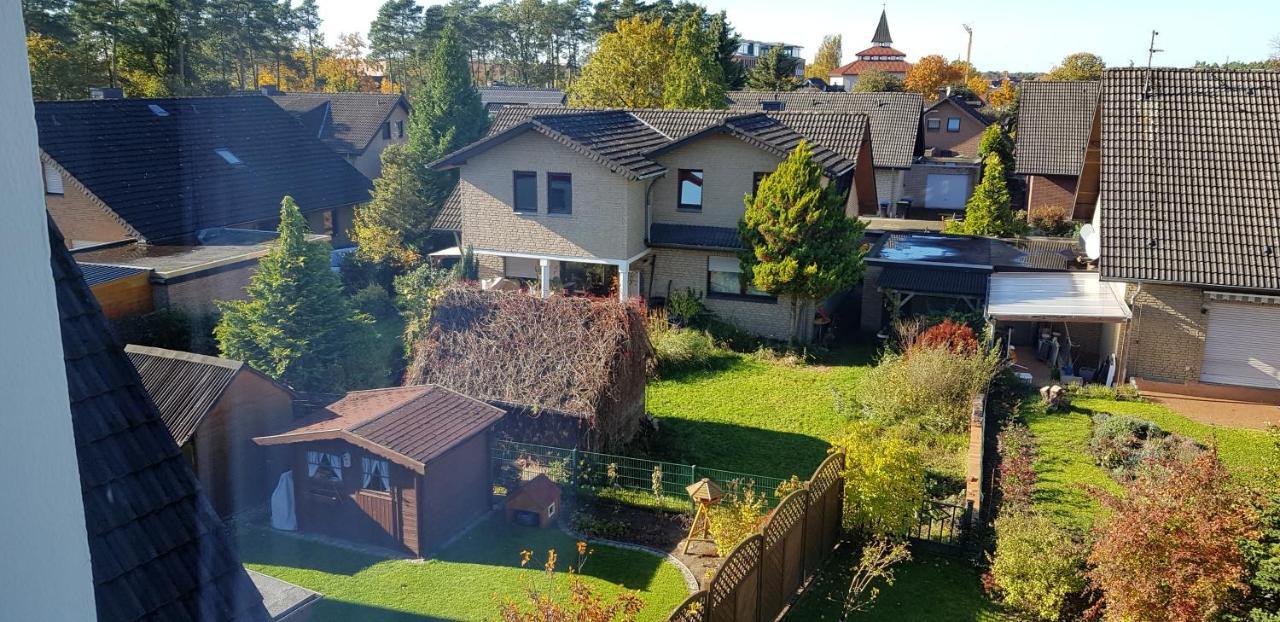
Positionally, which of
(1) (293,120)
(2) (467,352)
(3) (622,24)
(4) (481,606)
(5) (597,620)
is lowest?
(4) (481,606)

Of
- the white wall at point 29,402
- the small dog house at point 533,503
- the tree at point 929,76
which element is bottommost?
the small dog house at point 533,503

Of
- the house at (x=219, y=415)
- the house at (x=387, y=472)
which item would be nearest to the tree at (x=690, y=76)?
the house at (x=387, y=472)

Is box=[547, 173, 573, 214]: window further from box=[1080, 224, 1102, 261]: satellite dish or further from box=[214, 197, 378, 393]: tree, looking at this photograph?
box=[1080, 224, 1102, 261]: satellite dish

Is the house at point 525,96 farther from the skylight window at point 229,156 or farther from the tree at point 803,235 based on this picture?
the tree at point 803,235

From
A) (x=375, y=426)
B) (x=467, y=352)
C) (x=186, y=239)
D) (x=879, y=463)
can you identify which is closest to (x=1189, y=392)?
(x=879, y=463)

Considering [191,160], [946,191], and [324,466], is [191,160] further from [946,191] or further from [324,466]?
[946,191]

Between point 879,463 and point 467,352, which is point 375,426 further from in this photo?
point 879,463
